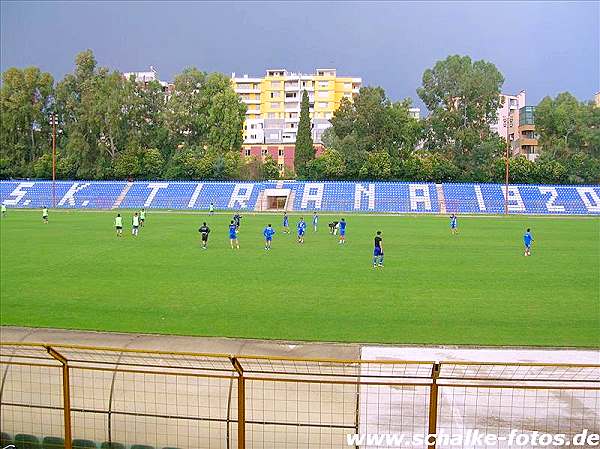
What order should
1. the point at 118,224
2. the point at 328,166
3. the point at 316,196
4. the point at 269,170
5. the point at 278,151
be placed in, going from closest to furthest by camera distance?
the point at 118,224 → the point at 316,196 → the point at 328,166 → the point at 269,170 → the point at 278,151

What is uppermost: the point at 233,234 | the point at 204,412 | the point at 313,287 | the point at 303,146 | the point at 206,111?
the point at 206,111

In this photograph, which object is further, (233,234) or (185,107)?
(185,107)

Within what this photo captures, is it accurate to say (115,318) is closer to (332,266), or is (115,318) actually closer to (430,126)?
(332,266)

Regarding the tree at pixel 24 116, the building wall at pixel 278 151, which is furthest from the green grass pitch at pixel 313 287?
the building wall at pixel 278 151

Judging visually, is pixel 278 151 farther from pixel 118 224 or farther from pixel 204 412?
pixel 204 412

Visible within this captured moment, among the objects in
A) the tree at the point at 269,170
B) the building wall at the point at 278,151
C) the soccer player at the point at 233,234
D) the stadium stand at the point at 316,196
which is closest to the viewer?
the soccer player at the point at 233,234

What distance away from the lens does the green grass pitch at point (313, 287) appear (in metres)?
16.0

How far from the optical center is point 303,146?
256 ft

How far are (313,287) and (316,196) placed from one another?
4664cm

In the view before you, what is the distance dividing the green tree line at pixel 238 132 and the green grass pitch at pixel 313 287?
123 feet

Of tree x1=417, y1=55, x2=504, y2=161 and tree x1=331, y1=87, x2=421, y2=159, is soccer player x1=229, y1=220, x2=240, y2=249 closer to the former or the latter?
tree x1=331, y1=87, x2=421, y2=159

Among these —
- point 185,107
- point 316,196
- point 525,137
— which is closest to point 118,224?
point 316,196

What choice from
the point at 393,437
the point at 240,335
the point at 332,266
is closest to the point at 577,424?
the point at 393,437

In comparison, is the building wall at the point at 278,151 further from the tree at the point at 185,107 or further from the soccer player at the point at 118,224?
the soccer player at the point at 118,224
